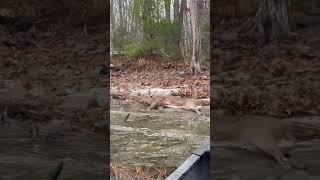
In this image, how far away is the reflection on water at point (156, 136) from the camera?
4430 mm

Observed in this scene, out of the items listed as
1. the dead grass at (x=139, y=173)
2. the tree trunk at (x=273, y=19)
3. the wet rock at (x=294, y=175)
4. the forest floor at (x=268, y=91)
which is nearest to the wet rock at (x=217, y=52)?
the forest floor at (x=268, y=91)

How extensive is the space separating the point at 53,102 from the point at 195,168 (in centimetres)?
99

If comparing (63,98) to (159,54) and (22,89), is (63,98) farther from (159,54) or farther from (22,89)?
(159,54)

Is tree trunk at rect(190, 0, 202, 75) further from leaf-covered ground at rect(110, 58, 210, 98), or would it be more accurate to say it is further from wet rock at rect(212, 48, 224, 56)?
wet rock at rect(212, 48, 224, 56)

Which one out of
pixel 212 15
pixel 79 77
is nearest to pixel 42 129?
pixel 79 77

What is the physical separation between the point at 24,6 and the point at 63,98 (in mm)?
524

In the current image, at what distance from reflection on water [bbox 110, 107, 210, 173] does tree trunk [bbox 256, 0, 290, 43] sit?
7.28 ft

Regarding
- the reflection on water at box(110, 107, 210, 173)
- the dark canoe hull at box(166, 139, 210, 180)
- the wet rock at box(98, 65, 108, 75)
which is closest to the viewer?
the wet rock at box(98, 65, 108, 75)

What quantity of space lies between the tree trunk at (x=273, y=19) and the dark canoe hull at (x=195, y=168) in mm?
911

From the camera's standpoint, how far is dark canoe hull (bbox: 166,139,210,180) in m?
2.49

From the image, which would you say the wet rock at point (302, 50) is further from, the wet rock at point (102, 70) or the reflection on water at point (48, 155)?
the reflection on water at point (48, 155)

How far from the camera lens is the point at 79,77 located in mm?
→ 2248

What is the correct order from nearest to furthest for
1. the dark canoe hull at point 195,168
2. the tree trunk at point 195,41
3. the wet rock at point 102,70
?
the wet rock at point 102,70 < the dark canoe hull at point 195,168 < the tree trunk at point 195,41

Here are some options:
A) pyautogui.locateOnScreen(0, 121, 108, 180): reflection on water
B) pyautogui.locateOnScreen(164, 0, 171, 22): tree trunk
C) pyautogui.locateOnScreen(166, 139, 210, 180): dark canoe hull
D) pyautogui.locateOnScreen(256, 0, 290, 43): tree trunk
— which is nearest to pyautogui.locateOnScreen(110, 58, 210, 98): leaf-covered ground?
pyautogui.locateOnScreen(164, 0, 171, 22): tree trunk
